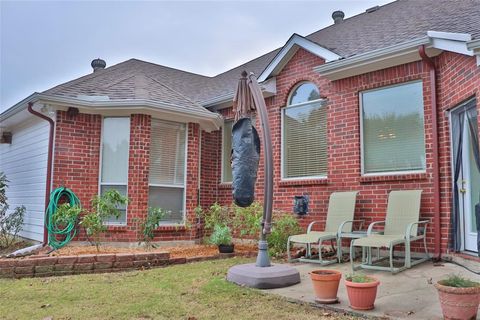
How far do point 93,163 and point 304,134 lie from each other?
414cm

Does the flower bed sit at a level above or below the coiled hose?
below

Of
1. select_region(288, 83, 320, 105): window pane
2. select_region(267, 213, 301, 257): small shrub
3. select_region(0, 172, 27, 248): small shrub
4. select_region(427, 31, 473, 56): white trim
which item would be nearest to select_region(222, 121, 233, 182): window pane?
select_region(288, 83, 320, 105): window pane

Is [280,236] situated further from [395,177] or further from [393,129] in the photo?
[393,129]

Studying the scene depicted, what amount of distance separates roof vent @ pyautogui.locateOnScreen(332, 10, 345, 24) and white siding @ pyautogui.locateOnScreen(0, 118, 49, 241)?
8.05 m

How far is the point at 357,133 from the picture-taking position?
704 centimetres

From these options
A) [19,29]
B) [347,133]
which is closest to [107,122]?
[347,133]

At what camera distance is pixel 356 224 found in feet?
22.7

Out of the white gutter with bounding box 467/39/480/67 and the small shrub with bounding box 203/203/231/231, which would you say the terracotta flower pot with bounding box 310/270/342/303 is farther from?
the small shrub with bounding box 203/203/231/231

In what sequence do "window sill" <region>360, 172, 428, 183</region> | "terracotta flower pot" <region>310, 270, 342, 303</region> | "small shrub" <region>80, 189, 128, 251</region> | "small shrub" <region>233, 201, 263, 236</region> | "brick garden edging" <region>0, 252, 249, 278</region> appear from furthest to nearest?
"small shrub" <region>233, 201, 263, 236</region> < "small shrub" <region>80, 189, 128, 251</region> < "window sill" <region>360, 172, 428, 183</region> < "brick garden edging" <region>0, 252, 249, 278</region> < "terracotta flower pot" <region>310, 270, 342, 303</region>

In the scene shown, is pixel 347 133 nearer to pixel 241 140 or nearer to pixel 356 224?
pixel 356 224

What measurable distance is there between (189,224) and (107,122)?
2631 mm

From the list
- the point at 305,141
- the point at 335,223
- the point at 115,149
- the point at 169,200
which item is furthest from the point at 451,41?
the point at 115,149

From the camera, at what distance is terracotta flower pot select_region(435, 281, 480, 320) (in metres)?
3.23

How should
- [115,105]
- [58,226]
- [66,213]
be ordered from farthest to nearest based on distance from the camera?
[115,105]
[58,226]
[66,213]
